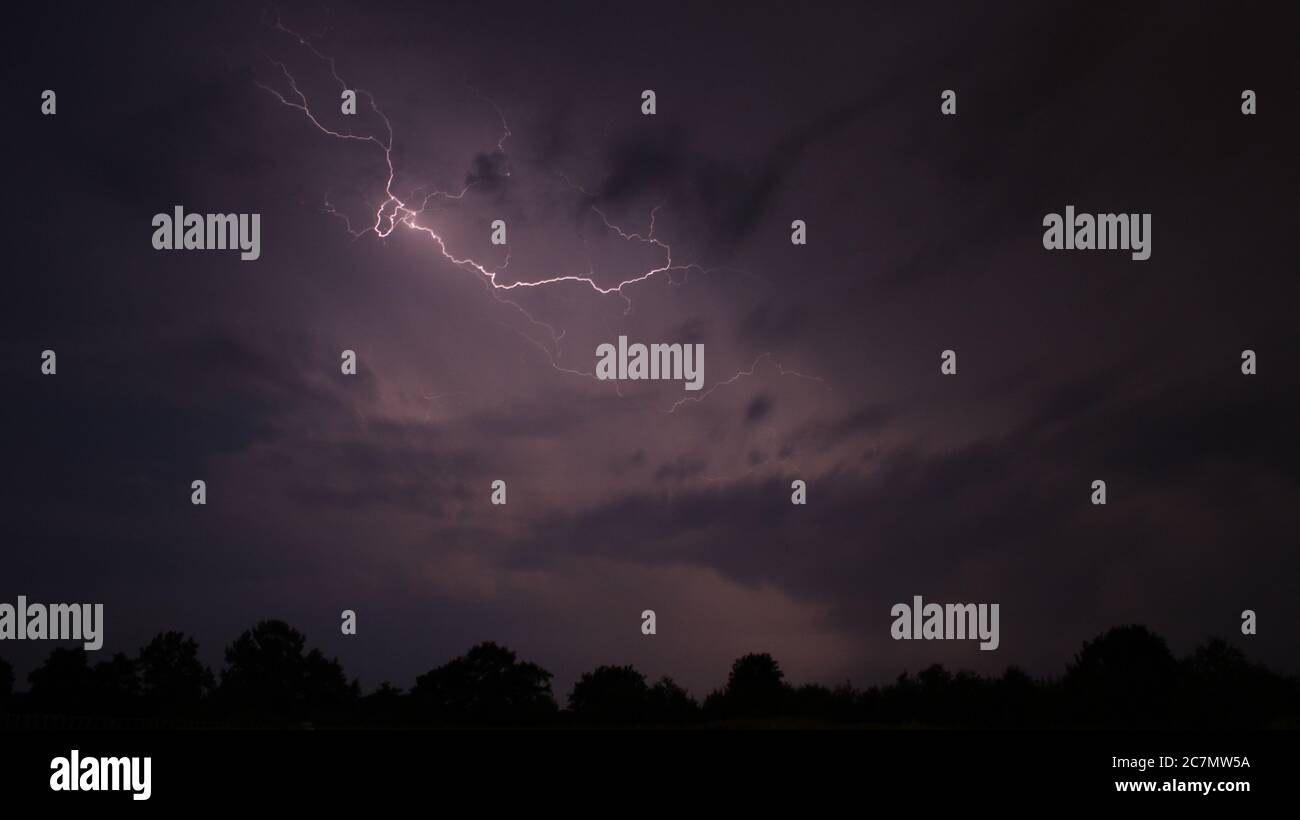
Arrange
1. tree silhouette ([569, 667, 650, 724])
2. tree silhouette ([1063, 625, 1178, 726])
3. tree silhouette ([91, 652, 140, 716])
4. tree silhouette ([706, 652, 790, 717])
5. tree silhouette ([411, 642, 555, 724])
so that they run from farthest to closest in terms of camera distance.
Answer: tree silhouette ([91, 652, 140, 716]), tree silhouette ([411, 642, 555, 724]), tree silhouette ([569, 667, 650, 724]), tree silhouette ([706, 652, 790, 717]), tree silhouette ([1063, 625, 1178, 726])

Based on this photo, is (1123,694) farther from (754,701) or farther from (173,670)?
(173,670)

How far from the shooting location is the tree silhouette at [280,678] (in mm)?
52156

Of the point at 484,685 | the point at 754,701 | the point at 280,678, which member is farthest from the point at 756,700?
the point at 280,678

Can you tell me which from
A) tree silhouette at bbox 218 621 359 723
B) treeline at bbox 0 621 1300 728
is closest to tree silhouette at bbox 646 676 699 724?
treeline at bbox 0 621 1300 728

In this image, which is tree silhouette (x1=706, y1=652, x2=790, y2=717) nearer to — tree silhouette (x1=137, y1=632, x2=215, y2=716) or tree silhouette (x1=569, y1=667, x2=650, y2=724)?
tree silhouette (x1=569, y1=667, x2=650, y2=724)

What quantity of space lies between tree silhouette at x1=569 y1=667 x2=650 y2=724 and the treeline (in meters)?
0.13

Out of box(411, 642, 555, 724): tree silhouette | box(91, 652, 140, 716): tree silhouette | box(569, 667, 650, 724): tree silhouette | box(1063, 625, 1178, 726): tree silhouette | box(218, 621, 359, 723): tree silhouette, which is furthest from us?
box(218, 621, 359, 723): tree silhouette

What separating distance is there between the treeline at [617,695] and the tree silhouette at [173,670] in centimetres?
9

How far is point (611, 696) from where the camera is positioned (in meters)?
41.1

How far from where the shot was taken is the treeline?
22969 millimetres

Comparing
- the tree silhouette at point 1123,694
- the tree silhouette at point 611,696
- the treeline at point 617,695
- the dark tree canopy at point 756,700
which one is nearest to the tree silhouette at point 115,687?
the treeline at point 617,695

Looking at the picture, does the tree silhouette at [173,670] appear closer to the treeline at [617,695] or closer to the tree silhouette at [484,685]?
the treeline at [617,695]
